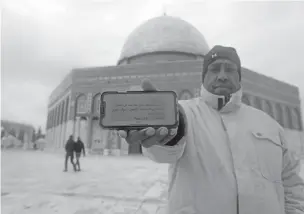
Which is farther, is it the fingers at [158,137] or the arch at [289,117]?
the arch at [289,117]

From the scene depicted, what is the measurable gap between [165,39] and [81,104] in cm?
1196

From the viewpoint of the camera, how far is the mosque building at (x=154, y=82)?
19688mm

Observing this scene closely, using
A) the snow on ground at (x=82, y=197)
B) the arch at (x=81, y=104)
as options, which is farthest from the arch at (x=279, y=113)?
the snow on ground at (x=82, y=197)

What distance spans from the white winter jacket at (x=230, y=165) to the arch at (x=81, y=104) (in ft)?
66.8

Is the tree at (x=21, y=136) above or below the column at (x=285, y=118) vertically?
below

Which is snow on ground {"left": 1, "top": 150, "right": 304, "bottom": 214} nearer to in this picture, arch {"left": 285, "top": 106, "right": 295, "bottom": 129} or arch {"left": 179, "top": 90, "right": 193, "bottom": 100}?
arch {"left": 179, "top": 90, "right": 193, "bottom": 100}

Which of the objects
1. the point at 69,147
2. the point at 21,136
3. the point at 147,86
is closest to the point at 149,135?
→ the point at 147,86

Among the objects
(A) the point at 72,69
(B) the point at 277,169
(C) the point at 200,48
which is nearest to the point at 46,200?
(B) the point at 277,169

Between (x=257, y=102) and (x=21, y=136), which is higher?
(x=257, y=102)

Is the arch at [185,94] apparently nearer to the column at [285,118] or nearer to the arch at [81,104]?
the arch at [81,104]

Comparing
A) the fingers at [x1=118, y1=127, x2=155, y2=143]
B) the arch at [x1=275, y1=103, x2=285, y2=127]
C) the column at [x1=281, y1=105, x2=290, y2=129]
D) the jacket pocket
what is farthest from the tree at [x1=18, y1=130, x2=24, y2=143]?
the jacket pocket

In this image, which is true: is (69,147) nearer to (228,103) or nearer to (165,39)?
(228,103)

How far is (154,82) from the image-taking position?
765 inches

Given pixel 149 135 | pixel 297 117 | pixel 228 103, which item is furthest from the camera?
A: pixel 297 117
